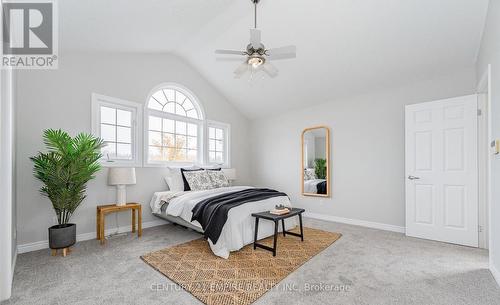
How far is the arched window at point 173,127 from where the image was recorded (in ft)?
14.3

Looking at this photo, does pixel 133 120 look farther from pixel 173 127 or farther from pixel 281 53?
pixel 281 53

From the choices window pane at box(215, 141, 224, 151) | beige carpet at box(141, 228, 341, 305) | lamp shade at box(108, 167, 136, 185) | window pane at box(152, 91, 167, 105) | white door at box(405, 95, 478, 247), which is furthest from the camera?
window pane at box(215, 141, 224, 151)

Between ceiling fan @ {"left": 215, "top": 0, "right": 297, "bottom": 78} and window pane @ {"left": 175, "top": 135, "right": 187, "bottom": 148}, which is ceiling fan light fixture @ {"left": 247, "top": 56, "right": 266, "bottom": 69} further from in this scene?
window pane @ {"left": 175, "top": 135, "right": 187, "bottom": 148}

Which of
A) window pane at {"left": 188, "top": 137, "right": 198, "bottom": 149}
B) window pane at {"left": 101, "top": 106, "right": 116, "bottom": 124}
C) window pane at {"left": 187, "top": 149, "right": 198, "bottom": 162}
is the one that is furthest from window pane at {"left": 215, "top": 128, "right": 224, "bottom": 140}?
window pane at {"left": 101, "top": 106, "right": 116, "bottom": 124}

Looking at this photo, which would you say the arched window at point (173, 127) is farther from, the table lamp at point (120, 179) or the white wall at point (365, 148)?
the white wall at point (365, 148)

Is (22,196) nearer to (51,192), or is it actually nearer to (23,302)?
(51,192)

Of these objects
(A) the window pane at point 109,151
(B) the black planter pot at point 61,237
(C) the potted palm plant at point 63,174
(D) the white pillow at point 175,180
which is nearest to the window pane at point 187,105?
(D) the white pillow at point 175,180

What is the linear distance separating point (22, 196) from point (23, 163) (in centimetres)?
41

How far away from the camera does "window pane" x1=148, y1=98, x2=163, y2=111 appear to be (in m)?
4.34

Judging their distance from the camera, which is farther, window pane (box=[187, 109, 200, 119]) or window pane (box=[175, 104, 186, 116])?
window pane (box=[187, 109, 200, 119])

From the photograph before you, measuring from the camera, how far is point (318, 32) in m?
3.34

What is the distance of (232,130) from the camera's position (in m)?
5.85

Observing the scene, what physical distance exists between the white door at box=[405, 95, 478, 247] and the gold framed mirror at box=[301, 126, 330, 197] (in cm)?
142

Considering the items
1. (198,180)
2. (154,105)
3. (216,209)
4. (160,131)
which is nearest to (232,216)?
(216,209)
